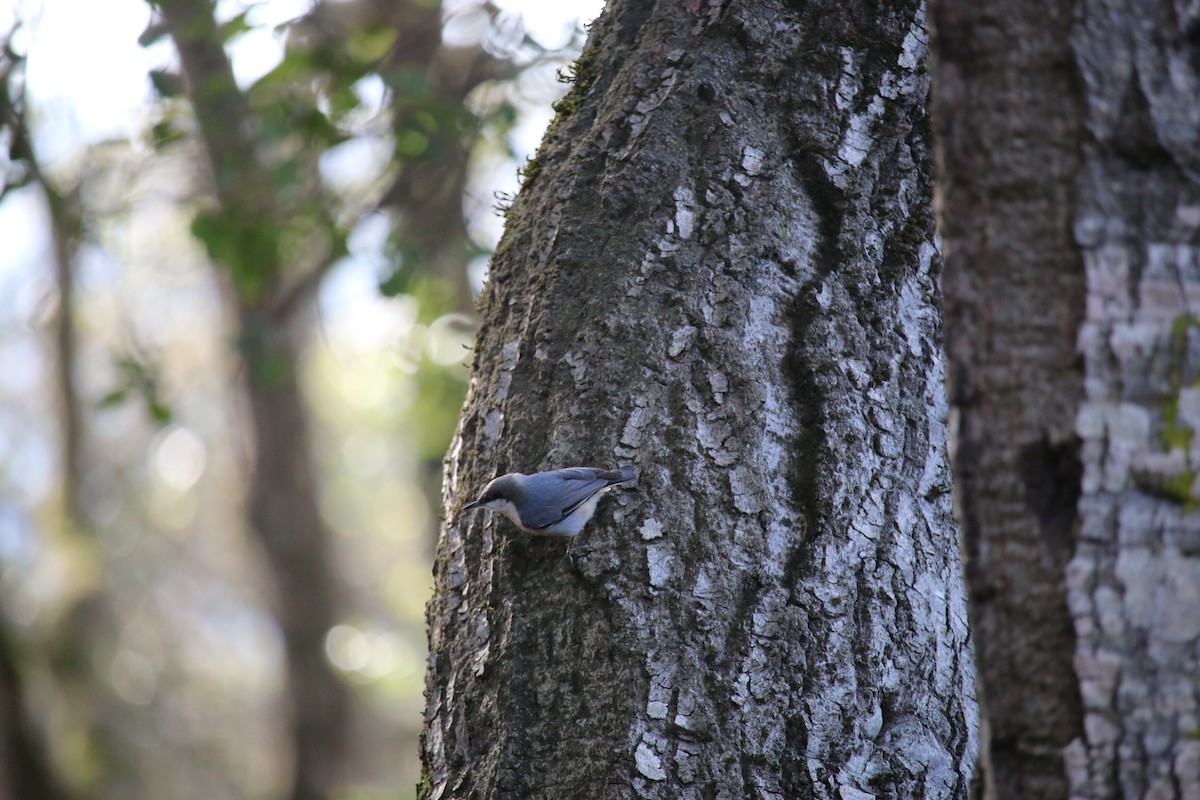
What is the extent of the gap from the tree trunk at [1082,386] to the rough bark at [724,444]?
29.7 inches

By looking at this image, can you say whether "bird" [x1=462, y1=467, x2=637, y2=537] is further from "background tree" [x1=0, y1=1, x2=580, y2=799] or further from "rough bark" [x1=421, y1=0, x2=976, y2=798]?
"background tree" [x1=0, y1=1, x2=580, y2=799]

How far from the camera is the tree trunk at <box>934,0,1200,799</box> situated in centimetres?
109

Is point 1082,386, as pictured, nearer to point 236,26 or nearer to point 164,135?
point 236,26

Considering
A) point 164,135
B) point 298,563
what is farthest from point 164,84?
point 298,563

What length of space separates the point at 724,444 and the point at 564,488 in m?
0.36

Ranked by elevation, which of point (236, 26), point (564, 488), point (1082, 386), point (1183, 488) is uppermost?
point (236, 26)

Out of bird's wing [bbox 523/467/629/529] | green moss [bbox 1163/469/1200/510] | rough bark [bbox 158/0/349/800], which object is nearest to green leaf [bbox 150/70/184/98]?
bird's wing [bbox 523/467/629/529]

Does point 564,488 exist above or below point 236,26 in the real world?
below

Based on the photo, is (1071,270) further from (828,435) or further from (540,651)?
(540,651)

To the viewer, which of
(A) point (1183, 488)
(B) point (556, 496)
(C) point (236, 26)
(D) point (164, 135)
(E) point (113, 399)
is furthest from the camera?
(E) point (113, 399)

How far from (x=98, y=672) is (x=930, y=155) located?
30.7ft

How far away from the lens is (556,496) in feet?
6.40

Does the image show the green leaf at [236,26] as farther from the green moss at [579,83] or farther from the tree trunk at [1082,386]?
the tree trunk at [1082,386]

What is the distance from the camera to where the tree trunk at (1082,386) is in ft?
3.57
